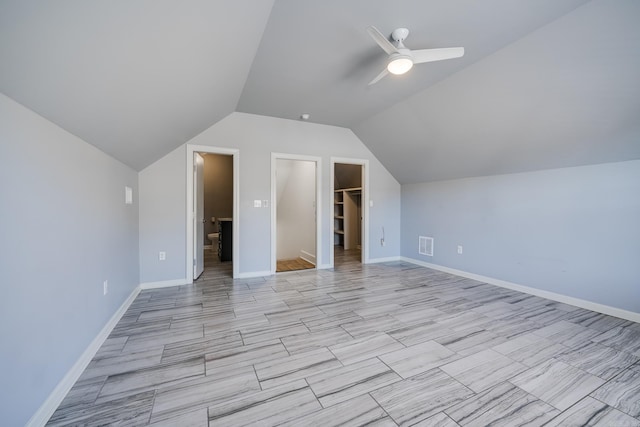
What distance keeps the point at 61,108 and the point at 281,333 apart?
2.13 m

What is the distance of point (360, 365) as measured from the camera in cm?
180

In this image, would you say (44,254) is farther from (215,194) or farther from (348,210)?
(348,210)

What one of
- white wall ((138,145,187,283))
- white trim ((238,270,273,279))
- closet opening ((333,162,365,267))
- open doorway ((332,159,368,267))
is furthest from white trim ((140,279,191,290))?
closet opening ((333,162,365,267))

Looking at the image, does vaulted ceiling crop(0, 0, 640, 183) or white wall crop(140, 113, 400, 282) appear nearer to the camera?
vaulted ceiling crop(0, 0, 640, 183)

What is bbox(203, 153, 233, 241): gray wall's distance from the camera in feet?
21.4

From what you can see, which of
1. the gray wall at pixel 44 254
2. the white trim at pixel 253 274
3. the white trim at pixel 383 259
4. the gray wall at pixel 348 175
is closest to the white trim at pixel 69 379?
the gray wall at pixel 44 254

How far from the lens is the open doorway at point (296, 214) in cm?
507

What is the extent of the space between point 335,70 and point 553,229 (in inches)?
126

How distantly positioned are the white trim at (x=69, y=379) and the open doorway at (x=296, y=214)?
2.72m

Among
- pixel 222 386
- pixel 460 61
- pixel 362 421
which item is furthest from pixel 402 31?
pixel 222 386

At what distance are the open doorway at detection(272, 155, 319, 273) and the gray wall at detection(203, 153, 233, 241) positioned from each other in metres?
1.65

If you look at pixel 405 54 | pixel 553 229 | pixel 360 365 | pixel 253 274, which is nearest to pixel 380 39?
pixel 405 54

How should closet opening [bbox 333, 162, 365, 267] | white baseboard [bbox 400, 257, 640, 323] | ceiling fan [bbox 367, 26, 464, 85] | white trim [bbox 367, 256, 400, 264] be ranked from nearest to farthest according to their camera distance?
ceiling fan [bbox 367, 26, 464, 85]
white baseboard [bbox 400, 257, 640, 323]
white trim [bbox 367, 256, 400, 264]
closet opening [bbox 333, 162, 365, 267]

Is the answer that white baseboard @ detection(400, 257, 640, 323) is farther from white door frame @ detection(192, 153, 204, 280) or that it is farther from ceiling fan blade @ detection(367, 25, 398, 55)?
white door frame @ detection(192, 153, 204, 280)
